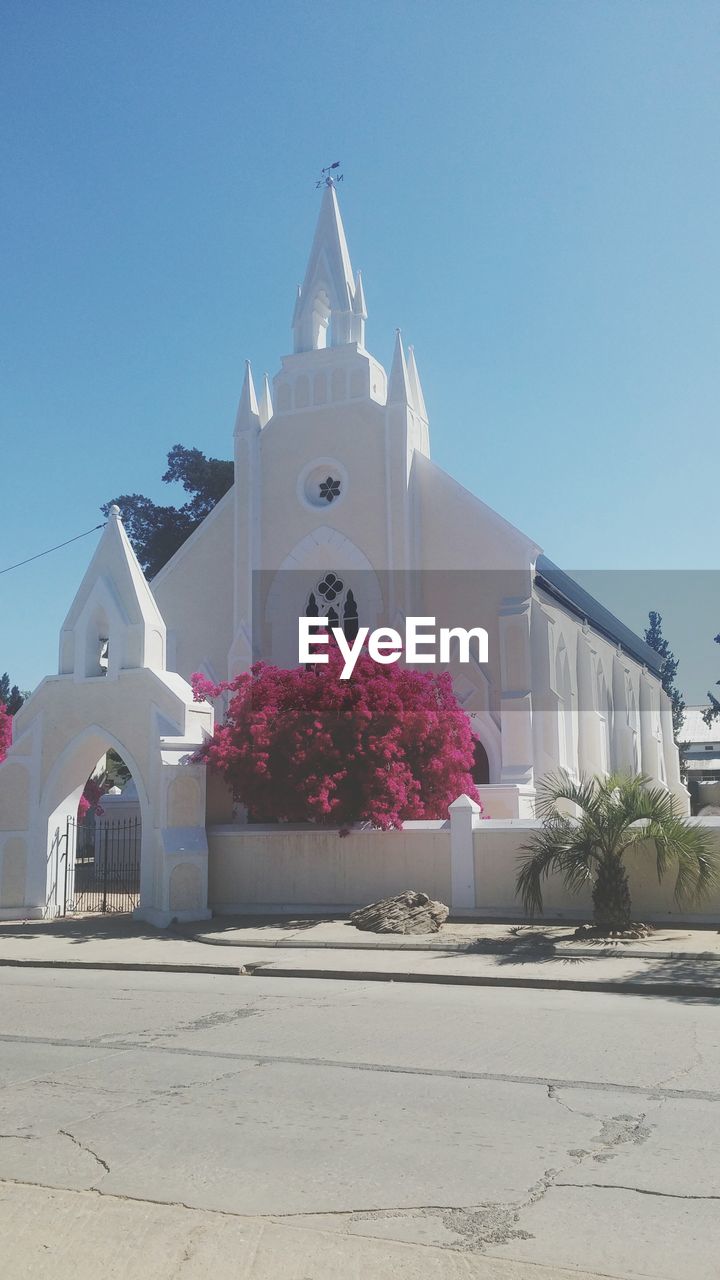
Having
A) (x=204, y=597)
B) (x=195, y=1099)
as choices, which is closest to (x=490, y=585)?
(x=204, y=597)

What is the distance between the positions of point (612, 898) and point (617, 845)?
73 centimetres

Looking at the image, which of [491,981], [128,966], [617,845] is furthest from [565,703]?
[491,981]

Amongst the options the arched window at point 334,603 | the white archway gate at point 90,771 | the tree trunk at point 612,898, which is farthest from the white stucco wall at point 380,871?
the arched window at point 334,603

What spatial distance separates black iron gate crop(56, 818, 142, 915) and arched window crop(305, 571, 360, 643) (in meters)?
6.99

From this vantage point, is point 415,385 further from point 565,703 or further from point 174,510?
point 174,510

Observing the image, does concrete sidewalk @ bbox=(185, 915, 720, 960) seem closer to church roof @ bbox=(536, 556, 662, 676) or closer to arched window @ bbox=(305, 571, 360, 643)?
arched window @ bbox=(305, 571, 360, 643)

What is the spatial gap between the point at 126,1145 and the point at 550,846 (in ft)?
31.4

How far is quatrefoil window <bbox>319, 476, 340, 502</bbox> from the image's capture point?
28469 mm

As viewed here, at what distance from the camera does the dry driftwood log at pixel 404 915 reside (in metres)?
15.4

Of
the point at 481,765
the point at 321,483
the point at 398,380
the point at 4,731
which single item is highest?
the point at 398,380

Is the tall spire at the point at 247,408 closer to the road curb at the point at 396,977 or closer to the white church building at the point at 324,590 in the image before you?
the white church building at the point at 324,590

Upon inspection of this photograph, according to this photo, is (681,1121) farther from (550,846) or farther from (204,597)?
(204,597)

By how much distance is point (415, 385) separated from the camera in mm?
28656

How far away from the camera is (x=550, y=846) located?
14562 millimetres
